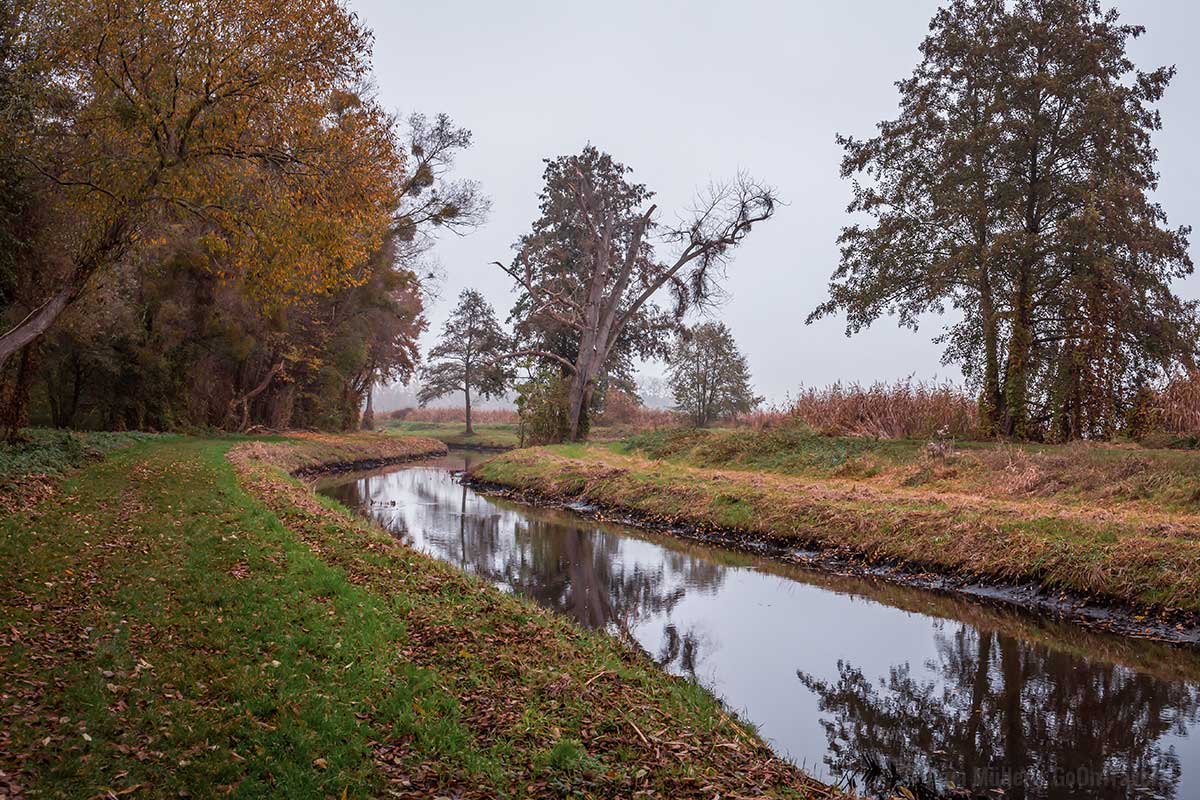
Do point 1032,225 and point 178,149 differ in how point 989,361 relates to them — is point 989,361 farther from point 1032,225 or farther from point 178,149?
point 178,149

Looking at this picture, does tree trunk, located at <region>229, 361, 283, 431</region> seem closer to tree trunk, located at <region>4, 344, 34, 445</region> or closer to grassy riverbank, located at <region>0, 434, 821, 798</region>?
tree trunk, located at <region>4, 344, 34, 445</region>

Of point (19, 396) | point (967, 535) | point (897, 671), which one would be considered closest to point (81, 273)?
point (19, 396)

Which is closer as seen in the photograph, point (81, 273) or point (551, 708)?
point (551, 708)

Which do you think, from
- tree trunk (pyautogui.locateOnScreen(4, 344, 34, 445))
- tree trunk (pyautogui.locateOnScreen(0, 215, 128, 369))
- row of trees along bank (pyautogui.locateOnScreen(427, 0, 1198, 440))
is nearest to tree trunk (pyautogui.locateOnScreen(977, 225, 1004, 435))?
row of trees along bank (pyautogui.locateOnScreen(427, 0, 1198, 440))

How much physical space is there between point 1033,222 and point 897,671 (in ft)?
59.9

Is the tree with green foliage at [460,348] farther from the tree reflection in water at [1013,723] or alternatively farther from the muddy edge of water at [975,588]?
the tree reflection in water at [1013,723]

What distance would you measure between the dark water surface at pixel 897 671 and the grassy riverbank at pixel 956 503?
3.69 feet

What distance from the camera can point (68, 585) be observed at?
6953 millimetres

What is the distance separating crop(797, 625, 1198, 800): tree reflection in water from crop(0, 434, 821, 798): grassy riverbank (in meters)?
1.43

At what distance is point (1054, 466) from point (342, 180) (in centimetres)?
1447

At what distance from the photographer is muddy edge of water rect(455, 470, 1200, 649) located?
891cm

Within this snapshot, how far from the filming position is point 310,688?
205 inches

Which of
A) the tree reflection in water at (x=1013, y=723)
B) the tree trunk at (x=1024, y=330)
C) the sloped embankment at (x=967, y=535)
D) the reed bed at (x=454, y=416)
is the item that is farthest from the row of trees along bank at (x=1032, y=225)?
the reed bed at (x=454, y=416)

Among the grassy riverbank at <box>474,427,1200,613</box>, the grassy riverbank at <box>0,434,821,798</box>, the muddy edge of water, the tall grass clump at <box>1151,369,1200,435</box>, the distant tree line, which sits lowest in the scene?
the muddy edge of water
